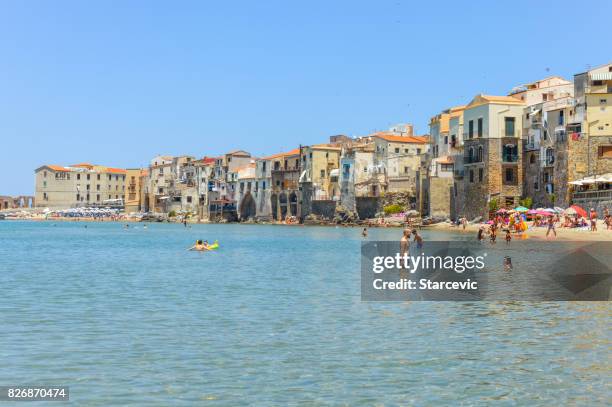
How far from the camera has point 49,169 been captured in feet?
509

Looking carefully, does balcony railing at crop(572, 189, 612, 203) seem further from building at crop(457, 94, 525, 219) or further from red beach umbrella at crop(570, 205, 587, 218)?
building at crop(457, 94, 525, 219)

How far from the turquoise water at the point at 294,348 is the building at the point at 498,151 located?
160ft

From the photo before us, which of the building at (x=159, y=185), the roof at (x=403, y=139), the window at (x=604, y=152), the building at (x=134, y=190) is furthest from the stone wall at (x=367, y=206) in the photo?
the building at (x=134, y=190)

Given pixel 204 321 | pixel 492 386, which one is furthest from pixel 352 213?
pixel 492 386

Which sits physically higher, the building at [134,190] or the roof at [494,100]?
the roof at [494,100]

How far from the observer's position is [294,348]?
45.0 ft

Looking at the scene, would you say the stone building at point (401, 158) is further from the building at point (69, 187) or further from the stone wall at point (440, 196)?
the building at point (69, 187)

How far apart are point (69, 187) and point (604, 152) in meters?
120

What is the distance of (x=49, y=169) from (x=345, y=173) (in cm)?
8291

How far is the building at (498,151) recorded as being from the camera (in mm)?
70125

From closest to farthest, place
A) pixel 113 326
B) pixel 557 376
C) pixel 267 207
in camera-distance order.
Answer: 1. pixel 557 376
2. pixel 113 326
3. pixel 267 207

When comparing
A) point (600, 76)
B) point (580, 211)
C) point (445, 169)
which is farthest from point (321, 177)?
point (580, 211)

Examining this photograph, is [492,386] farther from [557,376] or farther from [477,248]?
[477,248]

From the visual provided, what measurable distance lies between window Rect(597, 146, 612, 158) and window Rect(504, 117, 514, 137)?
9.68 m
